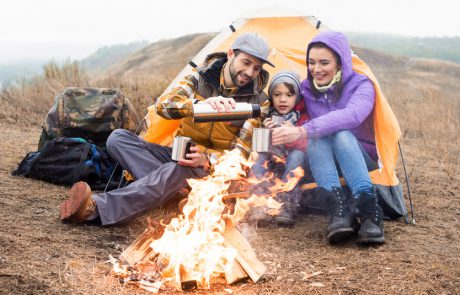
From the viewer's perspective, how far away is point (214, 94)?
3.94 metres

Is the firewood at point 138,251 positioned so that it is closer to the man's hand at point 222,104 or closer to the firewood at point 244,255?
the firewood at point 244,255

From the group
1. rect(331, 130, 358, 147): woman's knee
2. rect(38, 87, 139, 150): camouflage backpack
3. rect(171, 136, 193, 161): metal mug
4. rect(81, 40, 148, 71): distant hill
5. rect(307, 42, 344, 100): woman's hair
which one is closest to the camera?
rect(171, 136, 193, 161): metal mug

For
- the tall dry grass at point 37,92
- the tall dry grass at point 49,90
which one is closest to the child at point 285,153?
the tall dry grass at point 49,90

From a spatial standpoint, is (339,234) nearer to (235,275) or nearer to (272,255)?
(272,255)

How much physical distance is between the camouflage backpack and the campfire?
1.80m

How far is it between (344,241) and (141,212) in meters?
1.34

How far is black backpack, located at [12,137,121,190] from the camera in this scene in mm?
4414

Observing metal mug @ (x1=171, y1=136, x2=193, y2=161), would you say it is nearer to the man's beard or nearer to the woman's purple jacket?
the man's beard

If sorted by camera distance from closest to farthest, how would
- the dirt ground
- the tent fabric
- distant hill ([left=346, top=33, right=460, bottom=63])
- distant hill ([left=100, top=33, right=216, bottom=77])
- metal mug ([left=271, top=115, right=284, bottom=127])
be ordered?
the dirt ground < metal mug ([left=271, top=115, right=284, bottom=127]) < the tent fabric < distant hill ([left=100, top=33, right=216, bottom=77]) < distant hill ([left=346, top=33, right=460, bottom=63])

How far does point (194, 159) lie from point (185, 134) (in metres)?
0.49

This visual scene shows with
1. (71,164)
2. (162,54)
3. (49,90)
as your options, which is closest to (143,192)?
(71,164)

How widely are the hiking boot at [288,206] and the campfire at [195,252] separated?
640mm

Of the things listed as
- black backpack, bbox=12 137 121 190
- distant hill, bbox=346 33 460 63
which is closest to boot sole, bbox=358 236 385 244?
black backpack, bbox=12 137 121 190

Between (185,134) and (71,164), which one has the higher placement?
(185,134)
